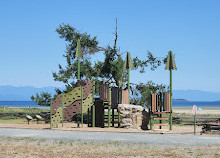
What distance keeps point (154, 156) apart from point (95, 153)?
214 centimetres

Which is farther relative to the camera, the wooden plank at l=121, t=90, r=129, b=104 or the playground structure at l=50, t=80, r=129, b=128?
the wooden plank at l=121, t=90, r=129, b=104

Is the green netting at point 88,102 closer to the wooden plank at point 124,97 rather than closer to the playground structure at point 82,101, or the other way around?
the playground structure at point 82,101

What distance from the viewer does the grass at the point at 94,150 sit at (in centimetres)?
1223

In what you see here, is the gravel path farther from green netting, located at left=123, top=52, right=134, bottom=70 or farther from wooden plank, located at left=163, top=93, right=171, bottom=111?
green netting, located at left=123, top=52, right=134, bottom=70

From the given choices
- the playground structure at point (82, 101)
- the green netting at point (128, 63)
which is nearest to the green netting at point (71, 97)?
the playground structure at point (82, 101)

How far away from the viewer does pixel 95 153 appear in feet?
41.2

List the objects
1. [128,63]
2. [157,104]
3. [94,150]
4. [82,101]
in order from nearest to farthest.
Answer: [94,150] → [157,104] → [82,101] → [128,63]

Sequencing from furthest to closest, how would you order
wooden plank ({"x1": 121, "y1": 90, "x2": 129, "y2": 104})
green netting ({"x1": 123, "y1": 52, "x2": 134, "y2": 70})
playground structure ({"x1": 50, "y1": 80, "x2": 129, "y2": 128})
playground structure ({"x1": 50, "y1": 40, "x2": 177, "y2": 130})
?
1. green netting ({"x1": 123, "y1": 52, "x2": 134, "y2": 70})
2. wooden plank ({"x1": 121, "y1": 90, "x2": 129, "y2": 104})
3. playground structure ({"x1": 50, "y1": 80, "x2": 129, "y2": 128})
4. playground structure ({"x1": 50, "y1": 40, "x2": 177, "y2": 130})

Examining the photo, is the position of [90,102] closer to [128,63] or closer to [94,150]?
[128,63]

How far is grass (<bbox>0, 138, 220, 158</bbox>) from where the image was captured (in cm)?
1223

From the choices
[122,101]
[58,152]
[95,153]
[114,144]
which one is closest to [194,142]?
[114,144]

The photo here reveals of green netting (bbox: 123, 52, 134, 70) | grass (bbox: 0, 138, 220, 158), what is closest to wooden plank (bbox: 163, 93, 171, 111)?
green netting (bbox: 123, 52, 134, 70)

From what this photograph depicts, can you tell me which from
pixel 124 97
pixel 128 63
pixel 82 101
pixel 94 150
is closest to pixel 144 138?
pixel 94 150

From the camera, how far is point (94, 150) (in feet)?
43.2
